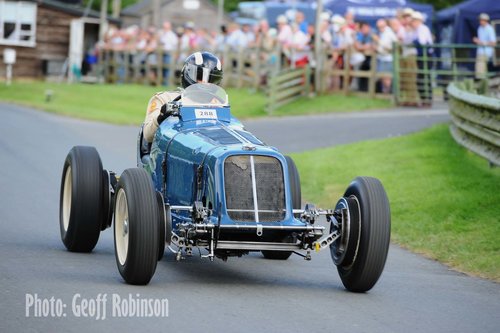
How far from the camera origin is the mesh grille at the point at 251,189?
9125 mm

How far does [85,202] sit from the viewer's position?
1043cm

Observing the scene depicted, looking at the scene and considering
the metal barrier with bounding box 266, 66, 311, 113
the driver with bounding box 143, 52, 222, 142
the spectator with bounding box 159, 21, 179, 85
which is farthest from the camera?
the spectator with bounding box 159, 21, 179, 85

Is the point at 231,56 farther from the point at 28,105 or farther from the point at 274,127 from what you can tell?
the point at 274,127

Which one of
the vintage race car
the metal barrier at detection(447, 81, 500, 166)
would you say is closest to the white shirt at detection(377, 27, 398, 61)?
the metal barrier at detection(447, 81, 500, 166)

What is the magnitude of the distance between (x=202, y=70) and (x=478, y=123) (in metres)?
6.57

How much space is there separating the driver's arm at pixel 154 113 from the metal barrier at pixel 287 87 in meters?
17.8

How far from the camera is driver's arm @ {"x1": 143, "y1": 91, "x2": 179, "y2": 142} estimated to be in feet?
36.2

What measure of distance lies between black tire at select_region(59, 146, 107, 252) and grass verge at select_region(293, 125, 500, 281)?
11.5 ft

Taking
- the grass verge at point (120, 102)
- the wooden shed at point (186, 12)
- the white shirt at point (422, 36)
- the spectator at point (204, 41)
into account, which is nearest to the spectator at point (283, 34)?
the grass verge at point (120, 102)

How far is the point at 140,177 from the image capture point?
9133 millimetres

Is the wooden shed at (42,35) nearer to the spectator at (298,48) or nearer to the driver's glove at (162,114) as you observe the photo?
the spectator at (298,48)

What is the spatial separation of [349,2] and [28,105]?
33.6ft

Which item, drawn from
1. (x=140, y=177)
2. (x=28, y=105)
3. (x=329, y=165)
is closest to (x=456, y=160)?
(x=329, y=165)

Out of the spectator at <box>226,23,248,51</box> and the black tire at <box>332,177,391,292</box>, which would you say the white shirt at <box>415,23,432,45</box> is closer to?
the spectator at <box>226,23,248,51</box>
